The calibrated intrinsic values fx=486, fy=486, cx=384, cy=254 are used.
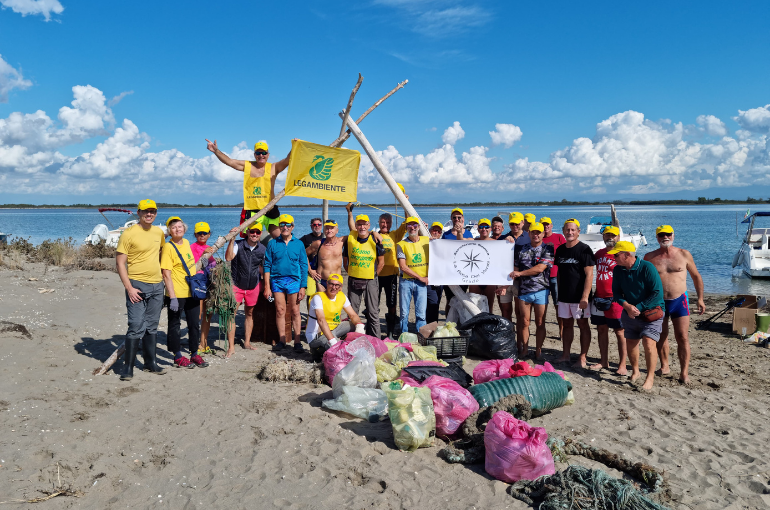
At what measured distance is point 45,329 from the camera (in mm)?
7445

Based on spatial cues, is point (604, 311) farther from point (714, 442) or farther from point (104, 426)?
point (104, 426)

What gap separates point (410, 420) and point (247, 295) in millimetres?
4010

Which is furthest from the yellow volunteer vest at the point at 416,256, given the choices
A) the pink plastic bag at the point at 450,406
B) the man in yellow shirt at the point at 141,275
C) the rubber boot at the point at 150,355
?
the rubber boot at the point at 150,355

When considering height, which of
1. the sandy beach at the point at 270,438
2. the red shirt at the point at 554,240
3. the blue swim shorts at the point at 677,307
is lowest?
the sandy beach at the point at 270,438

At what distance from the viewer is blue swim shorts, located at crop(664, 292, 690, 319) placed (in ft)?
19.6

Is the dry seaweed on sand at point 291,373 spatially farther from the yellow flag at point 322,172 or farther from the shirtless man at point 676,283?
the shirtless man at point 676,283

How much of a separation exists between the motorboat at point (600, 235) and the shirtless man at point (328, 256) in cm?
1206

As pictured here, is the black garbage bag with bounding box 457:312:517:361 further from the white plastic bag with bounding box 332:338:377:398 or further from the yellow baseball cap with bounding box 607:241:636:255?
the white plastic bag with bounding box 332:338:377:398

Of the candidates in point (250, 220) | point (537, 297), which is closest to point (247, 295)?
point (250, 220)

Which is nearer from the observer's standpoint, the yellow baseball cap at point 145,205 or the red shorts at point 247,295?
the yellow baseball cap at point 145,205

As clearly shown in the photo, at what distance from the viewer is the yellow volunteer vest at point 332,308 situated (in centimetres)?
657

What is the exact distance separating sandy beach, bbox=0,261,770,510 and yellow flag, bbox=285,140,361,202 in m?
2.81

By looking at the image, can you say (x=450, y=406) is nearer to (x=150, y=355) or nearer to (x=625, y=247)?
(x=625, y=247)

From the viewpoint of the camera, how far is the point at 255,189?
7473mm
